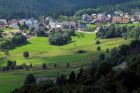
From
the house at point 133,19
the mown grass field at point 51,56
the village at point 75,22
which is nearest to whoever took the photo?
the mown grass field at point 51,56

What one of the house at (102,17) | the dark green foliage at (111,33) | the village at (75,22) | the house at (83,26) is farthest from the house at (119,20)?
the dark green foliage at (111,33)

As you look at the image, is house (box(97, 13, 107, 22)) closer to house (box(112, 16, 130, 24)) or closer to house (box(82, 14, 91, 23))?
house (box(82, 14, 91, 23))

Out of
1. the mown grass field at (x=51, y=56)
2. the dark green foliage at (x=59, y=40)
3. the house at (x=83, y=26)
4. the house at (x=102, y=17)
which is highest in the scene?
the house at (x=102, y=17)

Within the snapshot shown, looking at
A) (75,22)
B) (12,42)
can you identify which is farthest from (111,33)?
(75,22)

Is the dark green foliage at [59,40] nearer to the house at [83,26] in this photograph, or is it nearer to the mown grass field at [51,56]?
the mown grass field at [51,56]

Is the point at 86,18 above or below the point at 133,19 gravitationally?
above

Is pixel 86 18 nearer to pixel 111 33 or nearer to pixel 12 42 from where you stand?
pixel 111 33

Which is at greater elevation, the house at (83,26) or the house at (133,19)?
the house at (133,19)

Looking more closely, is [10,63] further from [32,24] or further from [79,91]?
[32,24]

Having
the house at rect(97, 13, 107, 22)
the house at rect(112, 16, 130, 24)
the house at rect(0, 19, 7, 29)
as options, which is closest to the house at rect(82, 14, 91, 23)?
the house at rect(97, 13, 107, 22)
